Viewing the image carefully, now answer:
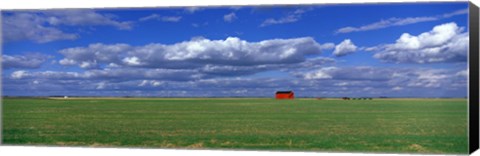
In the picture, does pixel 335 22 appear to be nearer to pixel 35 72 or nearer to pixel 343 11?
pixel 343 11

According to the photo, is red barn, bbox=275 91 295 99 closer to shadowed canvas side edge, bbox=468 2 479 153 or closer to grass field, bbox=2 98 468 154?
grass field, bbox=2 98 468 154

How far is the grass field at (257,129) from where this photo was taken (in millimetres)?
16047

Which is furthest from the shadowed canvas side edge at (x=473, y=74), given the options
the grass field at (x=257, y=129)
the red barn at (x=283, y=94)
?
the red barn at (x=283, y=94)

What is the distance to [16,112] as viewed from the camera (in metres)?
21.1

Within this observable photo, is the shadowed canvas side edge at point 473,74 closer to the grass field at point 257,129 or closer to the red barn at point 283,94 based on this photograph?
the grass field at point 257,129

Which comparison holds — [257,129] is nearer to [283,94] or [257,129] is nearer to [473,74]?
[283,94]

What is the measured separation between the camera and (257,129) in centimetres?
1908

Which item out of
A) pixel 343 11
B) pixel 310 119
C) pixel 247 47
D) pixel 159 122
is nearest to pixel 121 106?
pixel 159 122

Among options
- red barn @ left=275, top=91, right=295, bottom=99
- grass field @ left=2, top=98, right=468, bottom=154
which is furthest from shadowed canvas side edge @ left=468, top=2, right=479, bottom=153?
red barn @ left=275, top=91, right=295, bottom=99

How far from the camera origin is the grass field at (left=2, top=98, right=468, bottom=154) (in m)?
16.0

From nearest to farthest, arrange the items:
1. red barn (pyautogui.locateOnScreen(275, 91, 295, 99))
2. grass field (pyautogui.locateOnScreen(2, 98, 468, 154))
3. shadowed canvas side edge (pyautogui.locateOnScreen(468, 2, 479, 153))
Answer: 1. shadowed canvas side edge (pyautogui.locateOnScreen(468, 2, 479, 153))
2. grass field (pyautogui.locateOnScreen(2, 98, 468, 154))
3. red barn (pyautogui.locateOnScreen(275, 91, 295, 99))

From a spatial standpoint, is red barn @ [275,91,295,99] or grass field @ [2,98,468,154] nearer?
grass field @ [2,98,468,154]

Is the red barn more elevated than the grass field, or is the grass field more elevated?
the red barn

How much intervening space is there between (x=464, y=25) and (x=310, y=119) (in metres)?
8.16
